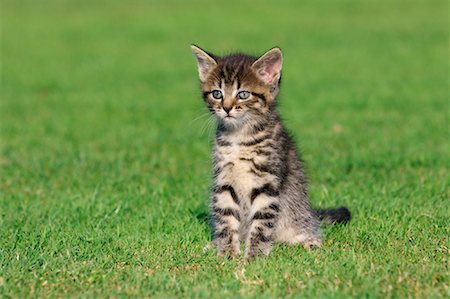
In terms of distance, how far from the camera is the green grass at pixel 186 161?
702 centimetres

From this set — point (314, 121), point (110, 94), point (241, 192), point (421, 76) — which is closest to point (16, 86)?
point (110, 94)

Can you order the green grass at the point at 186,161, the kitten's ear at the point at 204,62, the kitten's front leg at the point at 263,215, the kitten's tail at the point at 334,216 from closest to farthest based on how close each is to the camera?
the green grass at the point at 186,161, the kitten's front leg at the point at 263,215, the kitten's ear at the point at 204,62, the kitten's tail at the point at 334,216

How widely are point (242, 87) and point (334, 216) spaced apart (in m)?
1.83

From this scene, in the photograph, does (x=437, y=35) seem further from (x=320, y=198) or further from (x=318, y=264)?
(x=318, y=264)

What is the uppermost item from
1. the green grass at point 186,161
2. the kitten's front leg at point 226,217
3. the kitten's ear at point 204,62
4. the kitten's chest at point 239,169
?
the kitten's ear at point 204,62

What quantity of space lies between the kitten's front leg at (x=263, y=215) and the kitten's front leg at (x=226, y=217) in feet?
0.67

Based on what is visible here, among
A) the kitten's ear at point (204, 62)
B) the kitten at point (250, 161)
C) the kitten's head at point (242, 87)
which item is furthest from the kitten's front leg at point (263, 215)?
the kitten's ear at point (204, 62)

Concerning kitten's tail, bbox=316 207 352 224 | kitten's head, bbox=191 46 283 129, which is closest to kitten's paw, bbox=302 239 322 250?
kitten's tail, bbox=316 207 352 224

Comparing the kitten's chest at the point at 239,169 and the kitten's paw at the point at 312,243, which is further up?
the kitten's chest at the point at 239,169

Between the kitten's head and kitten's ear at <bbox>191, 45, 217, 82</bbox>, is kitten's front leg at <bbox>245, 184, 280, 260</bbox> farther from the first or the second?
kitten's ear at <bbox>191, 45, 217, 82</bbox>

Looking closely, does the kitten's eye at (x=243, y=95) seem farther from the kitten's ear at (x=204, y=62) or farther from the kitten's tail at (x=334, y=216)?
the kitten's tail at (x=334, y=216)

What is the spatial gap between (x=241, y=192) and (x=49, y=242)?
1.94 m

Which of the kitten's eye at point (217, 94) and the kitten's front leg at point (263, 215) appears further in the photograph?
the kitten's eye at point (217, 94)

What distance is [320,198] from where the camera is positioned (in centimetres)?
1023
